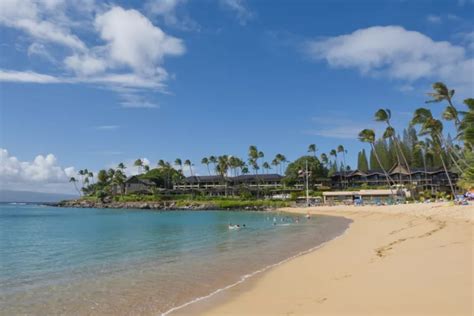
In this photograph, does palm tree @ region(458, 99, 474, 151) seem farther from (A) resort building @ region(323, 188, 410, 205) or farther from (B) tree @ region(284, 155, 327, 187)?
(B) tree @ region(284, 155, 327, 187)

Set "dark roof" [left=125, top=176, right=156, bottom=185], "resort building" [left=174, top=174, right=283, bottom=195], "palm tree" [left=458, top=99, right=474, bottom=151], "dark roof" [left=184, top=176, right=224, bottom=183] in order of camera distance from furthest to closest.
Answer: "dark roof" [left=125, top=176, right=156, bottom=185]
"dark roof" [left=184, top=176, right=224, bottom=183]
"resort building" [left=174, top=174, right=283, bottom=195]
"palm tree" [left=458, top=99, right=474, bottom=151]

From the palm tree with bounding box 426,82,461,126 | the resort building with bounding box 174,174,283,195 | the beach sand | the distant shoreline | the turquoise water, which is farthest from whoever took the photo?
the resort building with bounding box 174,174,283,195

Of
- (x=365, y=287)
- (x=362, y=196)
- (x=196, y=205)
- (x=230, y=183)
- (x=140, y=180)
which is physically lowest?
(x=196, y=205)

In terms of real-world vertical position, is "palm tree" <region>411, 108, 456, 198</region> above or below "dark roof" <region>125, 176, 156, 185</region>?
above

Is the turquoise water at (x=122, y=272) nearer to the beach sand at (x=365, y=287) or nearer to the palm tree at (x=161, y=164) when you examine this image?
the beach sand at (x=365, y=287)

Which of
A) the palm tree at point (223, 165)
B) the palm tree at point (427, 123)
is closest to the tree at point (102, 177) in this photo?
the palm tree at point (223, 165)

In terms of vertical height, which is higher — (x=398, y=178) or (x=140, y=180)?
(x=140, y=180)

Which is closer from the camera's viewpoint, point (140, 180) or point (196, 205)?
point (196, 205)

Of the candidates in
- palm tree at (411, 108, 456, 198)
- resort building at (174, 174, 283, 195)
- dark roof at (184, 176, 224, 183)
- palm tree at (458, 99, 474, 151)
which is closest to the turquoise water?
palm tree at (458, 99, 474, 151)

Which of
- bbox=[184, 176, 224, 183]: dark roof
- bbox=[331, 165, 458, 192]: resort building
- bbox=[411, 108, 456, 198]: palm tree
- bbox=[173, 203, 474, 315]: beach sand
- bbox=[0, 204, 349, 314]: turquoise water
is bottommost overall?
bbox=[0, 204, 349, 314]: turquoise water

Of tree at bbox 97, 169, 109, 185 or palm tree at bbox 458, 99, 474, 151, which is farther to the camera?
tree at bbox 97, 169, 109, 185

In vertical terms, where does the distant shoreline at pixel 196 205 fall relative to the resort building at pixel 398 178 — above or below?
below

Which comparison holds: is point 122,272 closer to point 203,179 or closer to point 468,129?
point 468,129

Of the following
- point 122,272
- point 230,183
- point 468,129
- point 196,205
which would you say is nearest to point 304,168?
point 230,183
